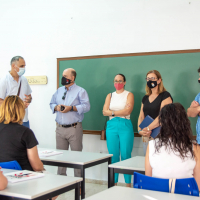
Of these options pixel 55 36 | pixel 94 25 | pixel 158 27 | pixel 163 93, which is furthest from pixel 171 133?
pixel 55 36

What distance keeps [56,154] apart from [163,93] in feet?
5.43

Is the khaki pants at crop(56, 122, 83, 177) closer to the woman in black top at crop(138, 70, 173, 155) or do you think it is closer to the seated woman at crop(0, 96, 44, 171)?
the woman in black top at crop(138, 70, 173, 155)

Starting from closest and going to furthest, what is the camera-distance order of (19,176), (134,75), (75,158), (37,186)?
1. (37,186)
2. (19,176)
3. (75,158)
4. (134,75)

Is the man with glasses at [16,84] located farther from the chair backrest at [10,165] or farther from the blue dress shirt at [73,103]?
the chair backrest at [10,165]

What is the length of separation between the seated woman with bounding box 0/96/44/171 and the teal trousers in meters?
1.85

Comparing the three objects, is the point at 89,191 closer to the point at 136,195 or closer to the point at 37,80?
the point at 37,80

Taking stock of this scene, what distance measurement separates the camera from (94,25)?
4750mm

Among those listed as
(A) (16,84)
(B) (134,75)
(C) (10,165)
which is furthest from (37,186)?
(B) (134,75)

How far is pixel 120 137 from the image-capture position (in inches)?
155

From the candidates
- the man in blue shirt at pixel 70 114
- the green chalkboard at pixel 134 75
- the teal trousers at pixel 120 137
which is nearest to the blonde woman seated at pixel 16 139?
the man in blue shirt at pixel 70 114

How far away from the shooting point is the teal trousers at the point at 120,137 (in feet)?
12.8

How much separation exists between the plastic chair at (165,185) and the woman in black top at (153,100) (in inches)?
67.6

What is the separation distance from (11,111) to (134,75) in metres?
2.61

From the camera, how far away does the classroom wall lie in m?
4.18
